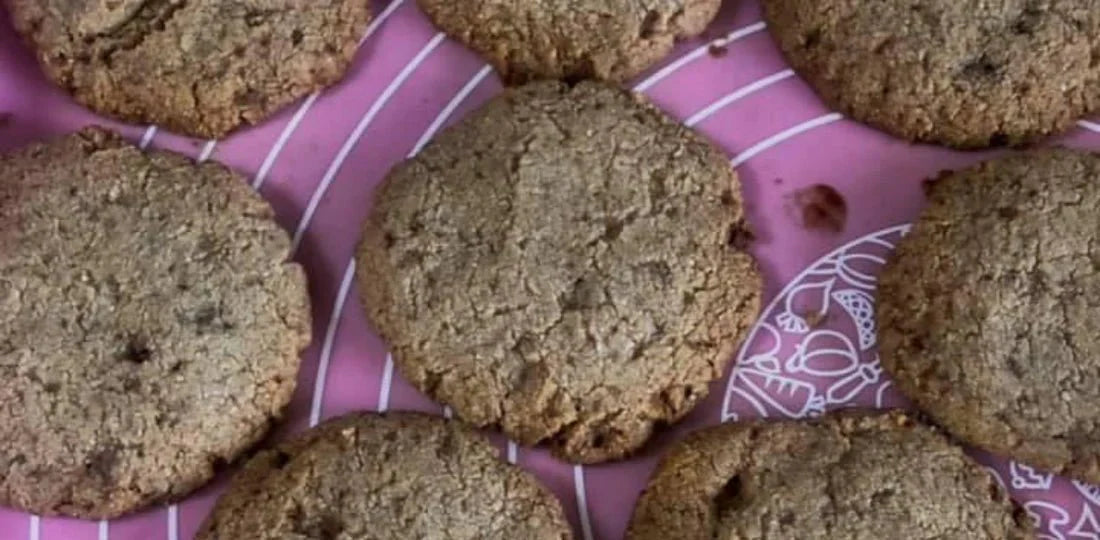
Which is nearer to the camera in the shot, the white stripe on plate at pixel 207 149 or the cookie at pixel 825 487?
the cookie at pixel 825 487

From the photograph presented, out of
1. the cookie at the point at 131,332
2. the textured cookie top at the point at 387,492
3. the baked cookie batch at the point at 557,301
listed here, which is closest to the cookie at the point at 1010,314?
the baked cookie batch at the point at 557,301

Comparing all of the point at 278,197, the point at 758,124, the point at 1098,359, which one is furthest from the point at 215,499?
the point at 1098,359

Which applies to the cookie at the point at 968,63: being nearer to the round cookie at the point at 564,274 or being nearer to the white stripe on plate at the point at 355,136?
the round cookie at the point at 564,274

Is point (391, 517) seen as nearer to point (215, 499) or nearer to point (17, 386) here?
point (215, 499)

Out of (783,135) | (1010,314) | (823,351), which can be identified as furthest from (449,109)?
(1010,314)

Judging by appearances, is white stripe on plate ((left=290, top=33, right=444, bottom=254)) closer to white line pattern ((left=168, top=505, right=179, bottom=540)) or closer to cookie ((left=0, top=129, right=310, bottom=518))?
cookie ((left=0, top=129, right=310, bottom=518))
